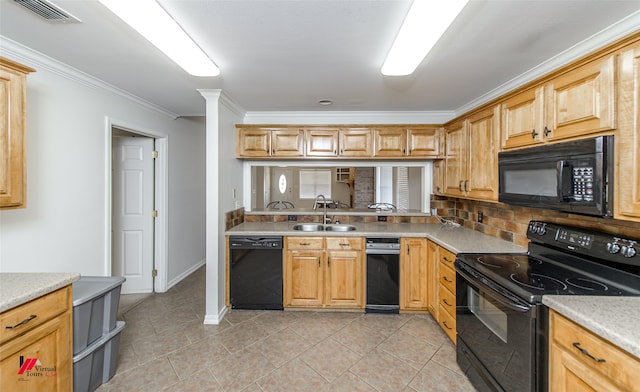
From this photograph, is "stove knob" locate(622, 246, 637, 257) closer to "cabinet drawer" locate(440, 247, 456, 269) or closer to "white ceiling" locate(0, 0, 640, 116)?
"cabinet drawer" locate(440, 247, 456, 269)

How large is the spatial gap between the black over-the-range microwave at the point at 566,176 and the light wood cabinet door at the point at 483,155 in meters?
0.25

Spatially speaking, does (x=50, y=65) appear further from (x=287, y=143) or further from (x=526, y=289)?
(x=526, y=289)

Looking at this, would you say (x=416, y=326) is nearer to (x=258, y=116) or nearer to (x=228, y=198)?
(x=228, y=198)

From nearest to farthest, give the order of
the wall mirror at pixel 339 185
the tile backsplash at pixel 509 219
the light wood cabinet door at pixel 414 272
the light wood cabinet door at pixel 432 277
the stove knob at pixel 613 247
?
the stove knob at pixel 613 247, the tile backsplash at pixel 509 219, the light wood cabinet door at pixel 432 277, the light wood cabinet door at pixel 414 272, the wall mirror at pixel 339 185

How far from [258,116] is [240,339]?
259 centimetres

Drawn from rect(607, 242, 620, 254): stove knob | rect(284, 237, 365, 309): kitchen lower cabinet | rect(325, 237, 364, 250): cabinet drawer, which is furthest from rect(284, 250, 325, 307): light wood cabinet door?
rect(607, 242, 620, 254): stove knob

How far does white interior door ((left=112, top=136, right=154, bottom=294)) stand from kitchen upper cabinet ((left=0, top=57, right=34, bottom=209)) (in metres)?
1.94

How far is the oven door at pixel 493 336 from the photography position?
4.62 feet

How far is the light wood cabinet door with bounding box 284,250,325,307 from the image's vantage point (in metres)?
2.97

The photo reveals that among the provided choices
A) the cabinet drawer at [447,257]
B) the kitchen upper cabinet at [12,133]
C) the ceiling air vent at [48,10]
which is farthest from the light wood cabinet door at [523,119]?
the kitchen upper cabinet at [12,133]

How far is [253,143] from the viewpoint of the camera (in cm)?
333

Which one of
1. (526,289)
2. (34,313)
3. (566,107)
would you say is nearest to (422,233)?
(526,289)

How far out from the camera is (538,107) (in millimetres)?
1850

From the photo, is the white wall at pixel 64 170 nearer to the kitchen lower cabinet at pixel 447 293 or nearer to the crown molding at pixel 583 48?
the kitchen lower cabinet at pixel 447 293
